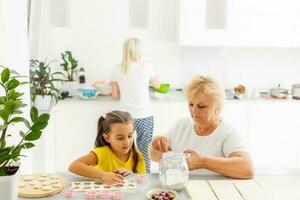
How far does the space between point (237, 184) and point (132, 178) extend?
0.45 m

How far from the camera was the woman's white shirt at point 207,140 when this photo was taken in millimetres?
2176

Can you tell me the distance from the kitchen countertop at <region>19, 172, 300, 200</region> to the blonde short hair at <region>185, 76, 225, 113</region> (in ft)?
1.44

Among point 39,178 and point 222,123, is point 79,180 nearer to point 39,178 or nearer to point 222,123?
point 39,178

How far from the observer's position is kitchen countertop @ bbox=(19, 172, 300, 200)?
1696mm

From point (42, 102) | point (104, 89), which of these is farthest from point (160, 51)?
point (42, 102)

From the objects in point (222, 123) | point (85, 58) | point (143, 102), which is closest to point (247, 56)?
point (143, 102)

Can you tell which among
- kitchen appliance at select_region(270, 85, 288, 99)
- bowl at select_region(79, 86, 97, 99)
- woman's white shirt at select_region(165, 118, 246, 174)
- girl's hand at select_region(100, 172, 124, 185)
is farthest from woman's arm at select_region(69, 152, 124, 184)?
kitchen appliance at select_region(270, 85, 288, 99)

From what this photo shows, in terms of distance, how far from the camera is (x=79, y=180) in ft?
6.07

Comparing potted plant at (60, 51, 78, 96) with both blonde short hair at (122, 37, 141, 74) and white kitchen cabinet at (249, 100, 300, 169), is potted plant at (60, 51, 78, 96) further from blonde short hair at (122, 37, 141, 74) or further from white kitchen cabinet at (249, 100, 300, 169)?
white kitchen cabinet at (249, 100, 300, 169)

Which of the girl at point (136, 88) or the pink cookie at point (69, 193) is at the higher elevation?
the girl at point (136, 88)

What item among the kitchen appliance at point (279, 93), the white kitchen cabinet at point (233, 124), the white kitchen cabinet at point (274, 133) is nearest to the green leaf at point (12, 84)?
the white kitchen cabinet at point (233, 124)

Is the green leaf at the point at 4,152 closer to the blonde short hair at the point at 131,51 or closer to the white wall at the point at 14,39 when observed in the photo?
the white wall at the point at 14,39

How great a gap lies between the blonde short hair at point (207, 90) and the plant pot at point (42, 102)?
5.79 ft

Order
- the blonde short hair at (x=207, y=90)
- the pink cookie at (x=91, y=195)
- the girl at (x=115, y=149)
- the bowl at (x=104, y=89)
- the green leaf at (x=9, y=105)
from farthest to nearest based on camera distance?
the bowl at (x=104, y=89) → the blonde short hair at (x=207, y=90) → the girl at (x=115, y=149) → the pink cookie at (x=91, y=195) → the green leaf at (x=9, y=105)
